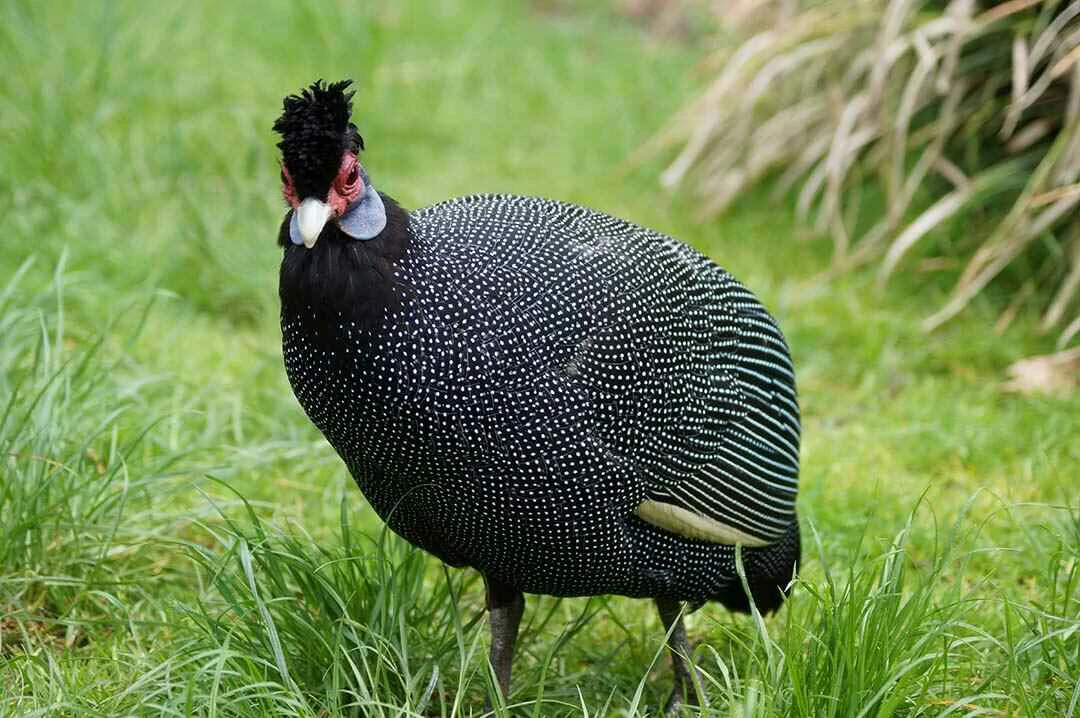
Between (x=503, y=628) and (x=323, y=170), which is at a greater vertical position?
(x=323, y=170)

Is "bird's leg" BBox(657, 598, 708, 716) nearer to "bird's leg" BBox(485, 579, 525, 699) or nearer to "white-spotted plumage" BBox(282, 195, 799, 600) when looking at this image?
"white-spotted plumage" BBox(282, 195, 799, 600)

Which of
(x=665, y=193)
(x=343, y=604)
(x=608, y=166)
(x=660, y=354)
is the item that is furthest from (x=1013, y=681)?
(x=608, y=166)

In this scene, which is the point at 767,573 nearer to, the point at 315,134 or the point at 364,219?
the point at 364,219

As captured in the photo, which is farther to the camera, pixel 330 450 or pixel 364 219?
pixel 330 450

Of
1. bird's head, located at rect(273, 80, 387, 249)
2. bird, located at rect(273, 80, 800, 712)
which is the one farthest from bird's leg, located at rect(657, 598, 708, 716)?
bird's head, located at rect(273, 80, 387, 249)

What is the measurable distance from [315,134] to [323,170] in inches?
2.6

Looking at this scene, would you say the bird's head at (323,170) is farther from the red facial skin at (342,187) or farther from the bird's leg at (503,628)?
the bird's leg at (503,628)

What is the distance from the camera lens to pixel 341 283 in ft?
8.20

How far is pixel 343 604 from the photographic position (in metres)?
2.79

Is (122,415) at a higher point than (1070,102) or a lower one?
lower

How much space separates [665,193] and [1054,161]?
6.41 feet

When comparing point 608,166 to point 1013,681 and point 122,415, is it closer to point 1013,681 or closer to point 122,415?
point 122,415

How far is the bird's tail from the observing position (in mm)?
3170

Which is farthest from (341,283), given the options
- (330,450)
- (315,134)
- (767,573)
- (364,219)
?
(330,450)
